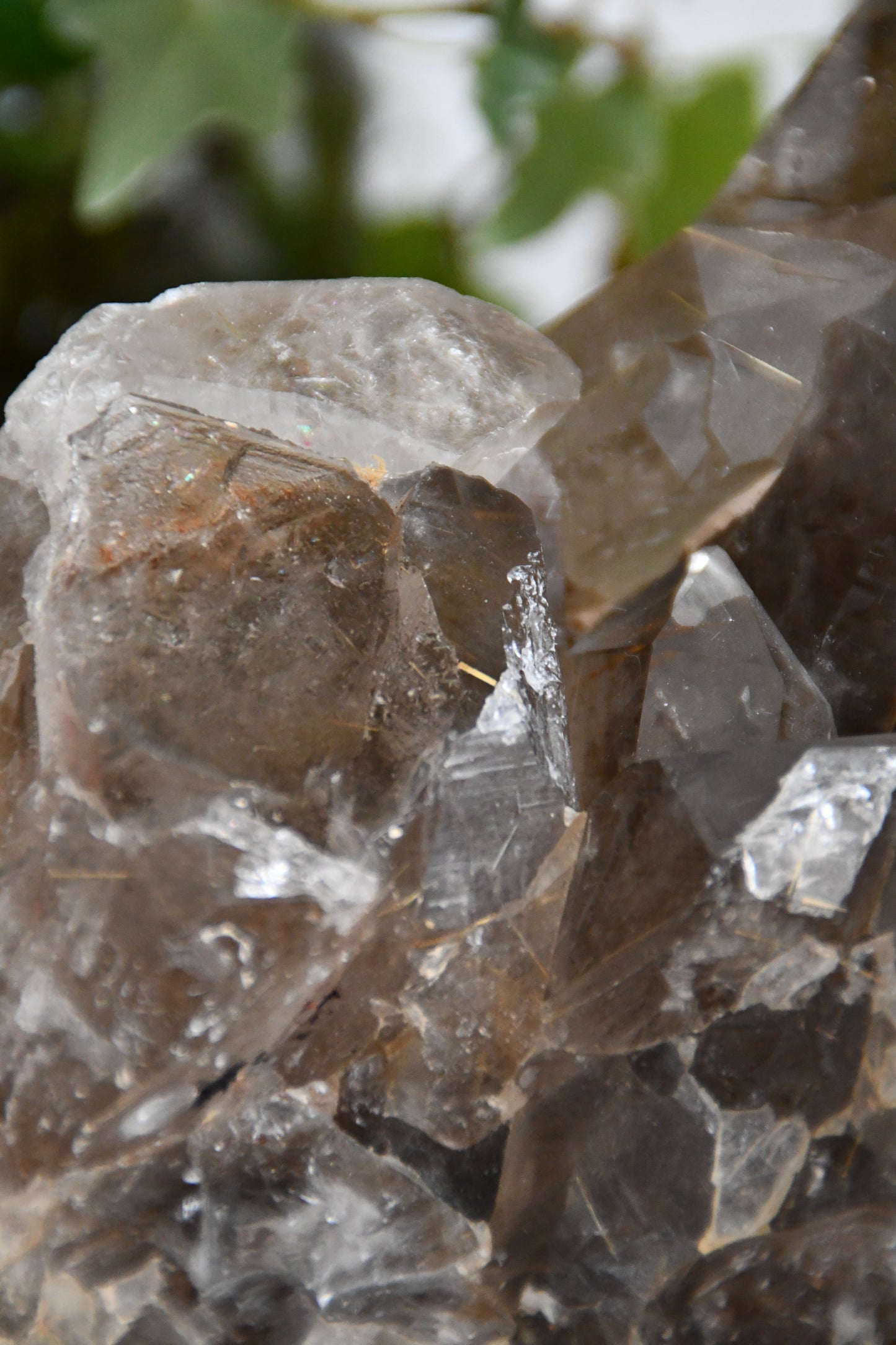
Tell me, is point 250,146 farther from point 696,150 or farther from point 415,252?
point 696,150

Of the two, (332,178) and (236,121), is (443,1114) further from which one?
(332,178)

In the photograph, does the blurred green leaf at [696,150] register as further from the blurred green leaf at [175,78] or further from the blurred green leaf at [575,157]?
the blurred green leaf at [175,78]

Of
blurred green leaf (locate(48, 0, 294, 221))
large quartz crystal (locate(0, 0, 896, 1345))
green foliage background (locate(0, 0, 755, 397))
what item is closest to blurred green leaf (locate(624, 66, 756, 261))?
green foliage background (locate(0, 0, 755, 397))

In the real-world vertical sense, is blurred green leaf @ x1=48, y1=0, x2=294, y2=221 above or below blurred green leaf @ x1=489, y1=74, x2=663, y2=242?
above

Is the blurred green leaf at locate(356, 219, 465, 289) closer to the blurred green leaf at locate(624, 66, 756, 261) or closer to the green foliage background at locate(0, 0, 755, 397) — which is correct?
the green foliage background at locate(0, 0, 755, 397)

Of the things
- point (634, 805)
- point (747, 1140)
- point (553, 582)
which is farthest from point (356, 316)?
point (747, 1140)

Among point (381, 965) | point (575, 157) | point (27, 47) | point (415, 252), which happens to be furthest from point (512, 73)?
point (381, 965)

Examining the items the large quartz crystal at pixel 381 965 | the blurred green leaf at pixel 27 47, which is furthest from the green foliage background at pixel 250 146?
the large quartz crystal at pixel 381 965
